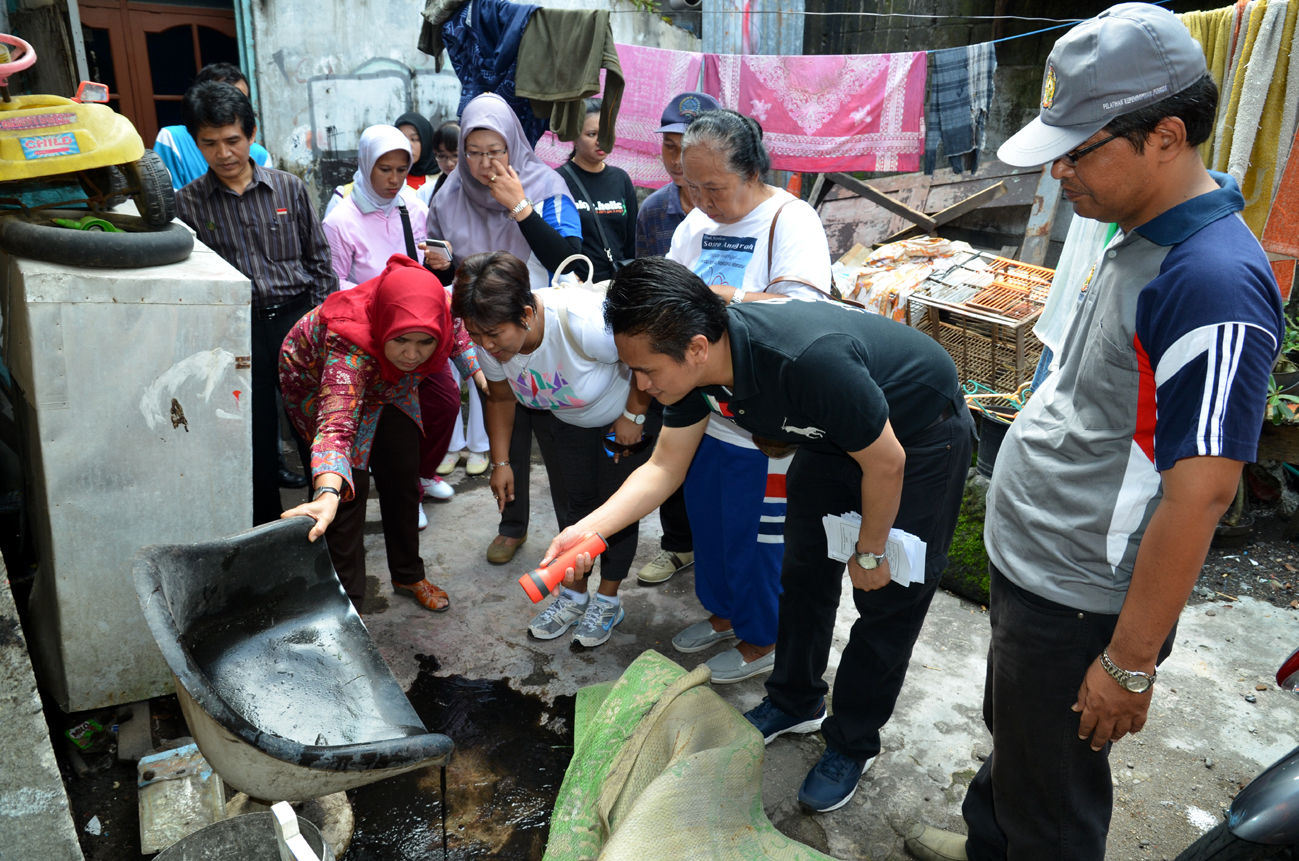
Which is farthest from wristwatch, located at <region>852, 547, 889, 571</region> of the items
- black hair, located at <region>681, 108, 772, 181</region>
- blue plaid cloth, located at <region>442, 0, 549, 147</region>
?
blue plaid cloth, located at <region>442, 0, 549, 147</region>

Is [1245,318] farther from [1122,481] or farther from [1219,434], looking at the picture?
[1122,481]

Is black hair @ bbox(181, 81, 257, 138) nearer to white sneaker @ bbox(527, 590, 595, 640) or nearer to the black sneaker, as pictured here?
white sneaker @ bbox(527, 590, 595, 640)

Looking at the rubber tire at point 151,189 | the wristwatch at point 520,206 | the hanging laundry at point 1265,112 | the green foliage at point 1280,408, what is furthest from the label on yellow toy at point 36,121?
the green foliage at point 1280,408

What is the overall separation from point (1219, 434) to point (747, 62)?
19.2 feet

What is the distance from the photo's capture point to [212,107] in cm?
337

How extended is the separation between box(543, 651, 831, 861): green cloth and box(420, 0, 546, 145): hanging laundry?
3.26 m

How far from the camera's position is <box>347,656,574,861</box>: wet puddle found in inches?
90.4

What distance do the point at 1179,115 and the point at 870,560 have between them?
1.18 metres

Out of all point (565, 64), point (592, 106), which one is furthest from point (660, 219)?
point (565, 64)

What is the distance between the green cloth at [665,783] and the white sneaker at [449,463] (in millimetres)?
2436

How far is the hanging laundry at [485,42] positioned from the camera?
4504 mm

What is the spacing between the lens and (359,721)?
1993 millimetres

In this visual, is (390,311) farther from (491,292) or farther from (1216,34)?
A: (1216,34)

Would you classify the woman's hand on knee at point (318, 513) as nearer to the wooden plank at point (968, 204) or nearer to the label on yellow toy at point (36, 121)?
the label on yellow toy at point (36, 121)
